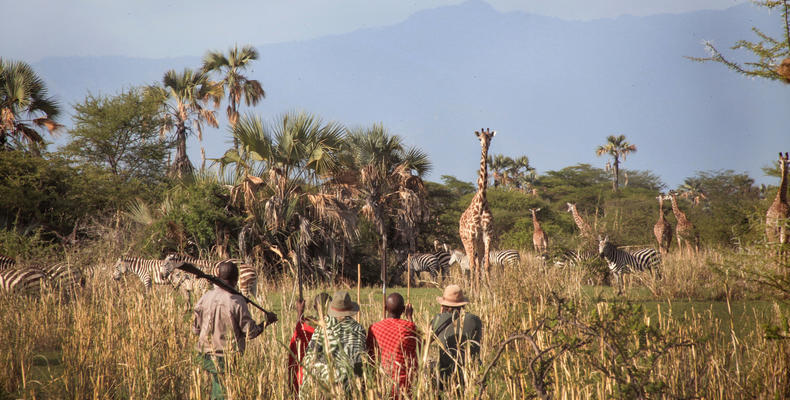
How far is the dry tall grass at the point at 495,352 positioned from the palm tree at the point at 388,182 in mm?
10787

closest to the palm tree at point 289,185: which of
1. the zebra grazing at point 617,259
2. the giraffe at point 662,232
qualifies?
the zebra grazing at point 617,259

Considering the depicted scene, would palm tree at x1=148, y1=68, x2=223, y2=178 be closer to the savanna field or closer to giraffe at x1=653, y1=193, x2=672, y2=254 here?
the savanna field

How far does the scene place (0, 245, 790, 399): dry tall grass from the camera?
345 centimetres

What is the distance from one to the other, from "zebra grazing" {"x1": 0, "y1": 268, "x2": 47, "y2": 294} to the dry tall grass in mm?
1100

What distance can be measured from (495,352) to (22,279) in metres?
7.88

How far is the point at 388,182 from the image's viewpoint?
20.6 m

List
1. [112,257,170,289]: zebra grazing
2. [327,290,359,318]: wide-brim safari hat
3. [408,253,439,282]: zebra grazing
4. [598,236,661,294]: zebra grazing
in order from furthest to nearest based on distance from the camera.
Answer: [408,253,439,282]: zebra grazing, [598,236,661,294]: zebra grazing, [112,257,170,289]: zebra grazing, [327,290,359,318]: wide-brim safari hat

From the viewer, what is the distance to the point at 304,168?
16.2 metres

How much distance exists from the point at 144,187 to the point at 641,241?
18897mm

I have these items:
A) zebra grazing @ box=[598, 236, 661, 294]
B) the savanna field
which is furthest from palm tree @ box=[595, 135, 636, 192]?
zebra grazing @ box=[598, 236, 661, 294]

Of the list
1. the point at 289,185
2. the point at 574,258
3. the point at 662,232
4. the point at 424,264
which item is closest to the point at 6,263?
the point at 289,185

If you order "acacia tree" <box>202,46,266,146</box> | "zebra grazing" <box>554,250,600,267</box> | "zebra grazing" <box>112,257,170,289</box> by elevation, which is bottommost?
"zebra grazing" <box>112,257,170,289</box>

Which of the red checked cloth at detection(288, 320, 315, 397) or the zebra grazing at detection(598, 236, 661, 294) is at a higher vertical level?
the zebra grazing at detection(598, 236, 661, 294)

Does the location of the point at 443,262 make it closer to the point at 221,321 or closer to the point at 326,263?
the point at 326,263
